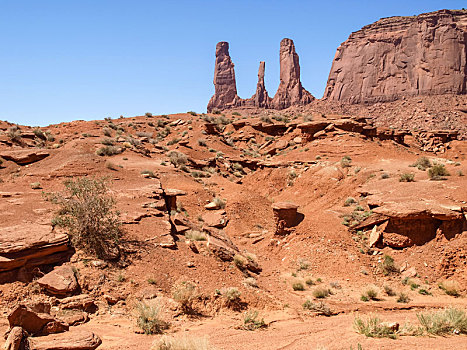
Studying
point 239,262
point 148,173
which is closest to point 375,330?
point 239,262

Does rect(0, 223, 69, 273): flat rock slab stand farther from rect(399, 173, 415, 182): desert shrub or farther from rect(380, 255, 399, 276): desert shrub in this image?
rect(399, 173, 415, 182): desert shrub

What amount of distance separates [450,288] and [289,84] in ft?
291

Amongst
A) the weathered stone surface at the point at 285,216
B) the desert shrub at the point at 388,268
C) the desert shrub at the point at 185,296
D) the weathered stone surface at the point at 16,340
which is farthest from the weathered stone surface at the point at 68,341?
the weathered stone surface at the point at 285,216

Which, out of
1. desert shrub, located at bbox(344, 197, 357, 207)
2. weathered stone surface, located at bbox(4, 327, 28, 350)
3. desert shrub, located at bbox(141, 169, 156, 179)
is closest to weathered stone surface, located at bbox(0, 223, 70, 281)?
weathered stone surface, located at bbox(4, 327, 28, 350)

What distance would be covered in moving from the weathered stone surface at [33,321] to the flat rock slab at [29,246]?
223 centimetres

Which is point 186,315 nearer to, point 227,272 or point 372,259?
point 227,272

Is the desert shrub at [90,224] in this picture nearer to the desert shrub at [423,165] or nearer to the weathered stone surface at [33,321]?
the weathered stone surface at [33,321]

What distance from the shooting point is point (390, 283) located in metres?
11.2

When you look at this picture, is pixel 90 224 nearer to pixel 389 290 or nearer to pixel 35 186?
pixel 35 186

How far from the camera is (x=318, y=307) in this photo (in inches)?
344

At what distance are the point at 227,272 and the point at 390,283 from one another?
590 cm

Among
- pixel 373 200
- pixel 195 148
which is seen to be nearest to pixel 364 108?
pixel 195 148

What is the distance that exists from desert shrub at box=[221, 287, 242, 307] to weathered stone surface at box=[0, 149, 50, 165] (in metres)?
17.2

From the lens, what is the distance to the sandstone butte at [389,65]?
7469 cm
